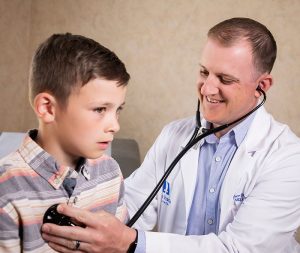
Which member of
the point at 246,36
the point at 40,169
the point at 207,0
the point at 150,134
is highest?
the point at 207,0

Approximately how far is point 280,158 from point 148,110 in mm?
1147

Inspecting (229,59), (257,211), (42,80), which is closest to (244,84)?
(229,59)

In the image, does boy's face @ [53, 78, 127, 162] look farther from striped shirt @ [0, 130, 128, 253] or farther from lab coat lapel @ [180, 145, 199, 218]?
lab coat lapel @ [180, 145, 199, 218]

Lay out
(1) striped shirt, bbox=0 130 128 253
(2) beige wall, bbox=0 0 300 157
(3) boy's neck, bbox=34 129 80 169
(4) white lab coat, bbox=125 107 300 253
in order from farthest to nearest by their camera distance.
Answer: (2) beige wall, bbox=0 0 300 157
(4) white lab coat, bbox=125 107 300 253
(3) boy's neck, bbox=34 129 80 169
(1) striped shirt, bbox=0 130 128 253

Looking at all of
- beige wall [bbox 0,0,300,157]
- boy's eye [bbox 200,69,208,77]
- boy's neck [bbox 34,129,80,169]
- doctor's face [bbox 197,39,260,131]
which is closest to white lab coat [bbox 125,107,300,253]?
doctor's face [bbox 197,39,260,131]

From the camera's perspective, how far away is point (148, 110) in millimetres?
2256

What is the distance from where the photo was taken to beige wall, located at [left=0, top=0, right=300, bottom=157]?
1.91 metres

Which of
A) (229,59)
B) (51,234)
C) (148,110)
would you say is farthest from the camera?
(148,110)

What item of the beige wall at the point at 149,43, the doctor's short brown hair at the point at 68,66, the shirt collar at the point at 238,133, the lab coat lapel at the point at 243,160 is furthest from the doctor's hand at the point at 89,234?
the beige wall at the point at 149,43

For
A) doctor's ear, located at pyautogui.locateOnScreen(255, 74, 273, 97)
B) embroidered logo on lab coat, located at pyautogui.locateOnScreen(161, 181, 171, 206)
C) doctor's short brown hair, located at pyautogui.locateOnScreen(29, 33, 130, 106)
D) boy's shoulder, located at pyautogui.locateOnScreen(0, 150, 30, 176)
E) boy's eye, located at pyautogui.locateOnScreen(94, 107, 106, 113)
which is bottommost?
embroidered logo on lab coat, located at pyautogui.locateOnScreen(161, 181, 171, 206)

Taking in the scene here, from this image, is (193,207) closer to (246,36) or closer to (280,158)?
(280,158)

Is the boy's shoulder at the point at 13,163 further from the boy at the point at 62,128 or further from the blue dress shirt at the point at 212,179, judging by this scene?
the blue dress shirt at the point at 212,179

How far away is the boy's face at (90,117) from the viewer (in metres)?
0.81

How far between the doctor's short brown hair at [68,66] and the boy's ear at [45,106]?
13mm
